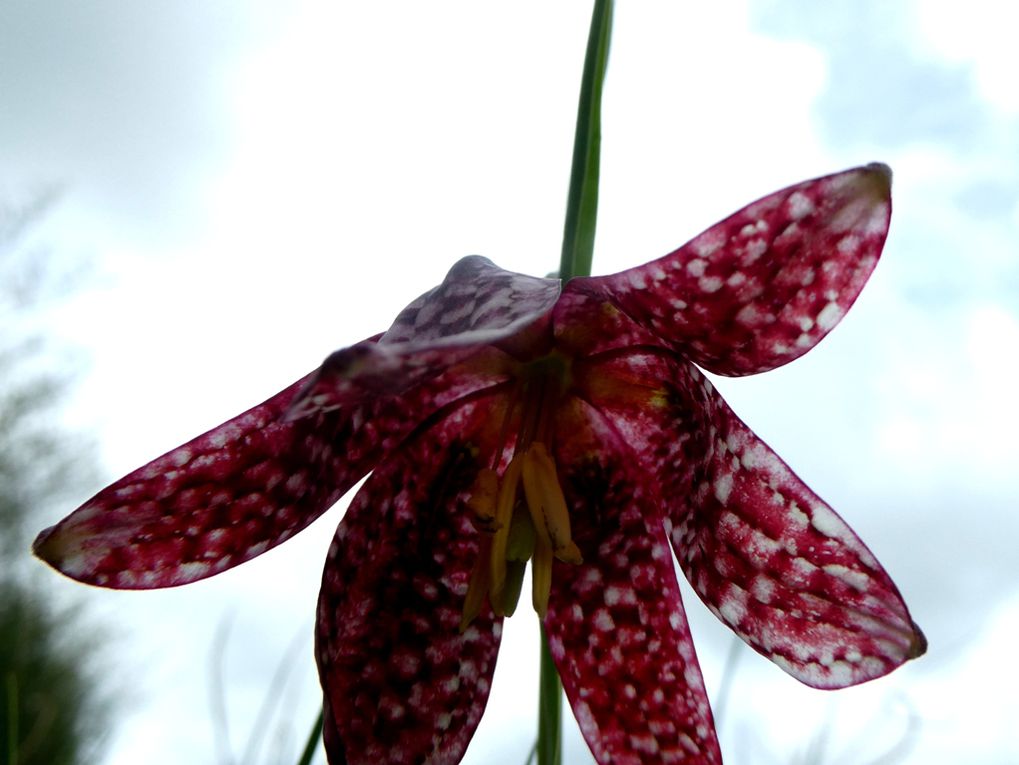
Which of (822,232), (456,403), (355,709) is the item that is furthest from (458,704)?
(822,232)

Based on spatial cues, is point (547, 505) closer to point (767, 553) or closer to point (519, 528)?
point (519, 528)

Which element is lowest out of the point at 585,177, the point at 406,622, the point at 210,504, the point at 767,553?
the point at 767,553

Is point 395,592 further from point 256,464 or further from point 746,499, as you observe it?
point 746,499

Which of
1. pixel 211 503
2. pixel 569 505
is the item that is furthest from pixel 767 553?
pixel 211 503

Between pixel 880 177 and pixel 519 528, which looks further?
pixel 519 528

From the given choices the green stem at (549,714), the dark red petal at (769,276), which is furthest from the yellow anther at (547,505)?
the dark red petal at (769,276)

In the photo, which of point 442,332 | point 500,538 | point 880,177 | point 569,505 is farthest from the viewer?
point 569,505
